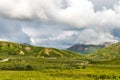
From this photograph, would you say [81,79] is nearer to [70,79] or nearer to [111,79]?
[70,79]

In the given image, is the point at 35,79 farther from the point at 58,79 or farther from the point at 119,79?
the point at 119,79

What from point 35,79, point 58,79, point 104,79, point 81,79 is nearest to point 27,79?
point 35,79

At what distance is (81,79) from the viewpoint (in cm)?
15862

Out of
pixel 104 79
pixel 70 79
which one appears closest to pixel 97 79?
pixel 104 79

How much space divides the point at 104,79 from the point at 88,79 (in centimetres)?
951

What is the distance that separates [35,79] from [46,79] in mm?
6279

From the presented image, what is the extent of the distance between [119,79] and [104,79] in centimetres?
887

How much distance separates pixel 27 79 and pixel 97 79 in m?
40.9

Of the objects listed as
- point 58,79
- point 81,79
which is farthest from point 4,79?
point 81,79

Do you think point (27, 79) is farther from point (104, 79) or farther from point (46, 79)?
point (104, 79)

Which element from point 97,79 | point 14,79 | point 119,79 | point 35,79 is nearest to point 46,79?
point 35,79

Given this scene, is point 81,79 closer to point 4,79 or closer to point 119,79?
point 119,79

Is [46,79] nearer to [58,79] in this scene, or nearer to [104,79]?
[58,79]

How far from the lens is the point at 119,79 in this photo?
155125 mm
